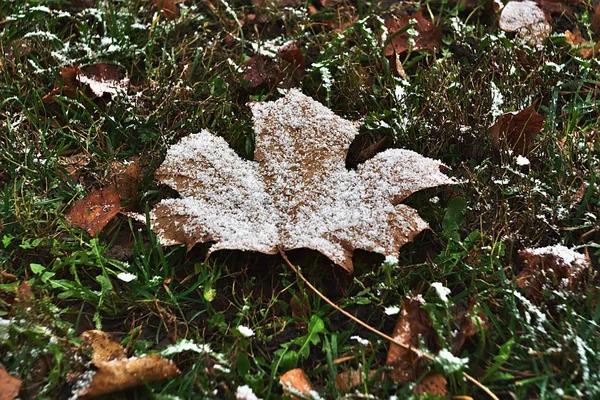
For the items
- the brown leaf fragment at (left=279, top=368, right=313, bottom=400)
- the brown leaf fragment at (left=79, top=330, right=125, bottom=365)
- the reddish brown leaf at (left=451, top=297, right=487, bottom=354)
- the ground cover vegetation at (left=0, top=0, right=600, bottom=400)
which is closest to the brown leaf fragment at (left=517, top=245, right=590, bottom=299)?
the ground cover vegetation at (left=0, top=0, right=600, bottom=400)

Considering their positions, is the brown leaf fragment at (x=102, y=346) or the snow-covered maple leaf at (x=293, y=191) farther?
the snow-covered maple leaf at (x=293, y=191)

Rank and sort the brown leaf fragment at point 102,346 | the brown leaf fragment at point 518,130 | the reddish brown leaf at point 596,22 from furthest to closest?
the reddish brown leaf at point 596,22, the brown leaf fragment at point 518,130, the brown leaf fragment at point 102,346

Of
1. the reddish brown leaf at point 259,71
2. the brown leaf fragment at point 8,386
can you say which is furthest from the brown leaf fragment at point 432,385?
the reddish brown leaf at point 259,71

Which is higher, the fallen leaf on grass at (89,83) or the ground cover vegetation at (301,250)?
the fallen leaf on grass at (89,83)

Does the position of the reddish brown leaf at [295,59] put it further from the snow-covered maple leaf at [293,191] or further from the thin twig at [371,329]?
the thin twig at [371,329]

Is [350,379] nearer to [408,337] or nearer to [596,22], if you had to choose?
[408,337]

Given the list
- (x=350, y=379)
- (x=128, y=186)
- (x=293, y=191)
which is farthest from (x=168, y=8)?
(x=350, y=379)
